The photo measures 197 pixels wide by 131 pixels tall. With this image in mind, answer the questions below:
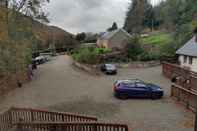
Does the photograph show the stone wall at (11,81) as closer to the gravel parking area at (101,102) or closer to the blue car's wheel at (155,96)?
the gravel parking area at (101,102)

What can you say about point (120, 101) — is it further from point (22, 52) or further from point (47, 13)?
point (47, 13)

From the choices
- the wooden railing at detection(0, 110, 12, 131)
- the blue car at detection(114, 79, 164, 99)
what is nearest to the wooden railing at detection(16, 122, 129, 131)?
the wooden railing at detection(0, 110, 12, 131)

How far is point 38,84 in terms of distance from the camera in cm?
2469

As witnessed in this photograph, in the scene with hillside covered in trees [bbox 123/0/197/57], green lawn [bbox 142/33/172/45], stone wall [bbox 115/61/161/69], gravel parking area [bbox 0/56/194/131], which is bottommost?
gravel parking area [bbox 0/56/194/131]

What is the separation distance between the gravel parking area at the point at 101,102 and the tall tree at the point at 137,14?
46461 millimetres

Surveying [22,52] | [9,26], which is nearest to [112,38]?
[22,52]

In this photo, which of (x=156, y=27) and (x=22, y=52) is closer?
(x=22, y=52)

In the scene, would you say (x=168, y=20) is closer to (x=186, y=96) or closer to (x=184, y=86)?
(x=184, y=86)

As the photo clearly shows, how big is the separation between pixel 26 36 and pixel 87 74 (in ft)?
31.0

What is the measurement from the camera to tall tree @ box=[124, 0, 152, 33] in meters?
70.9

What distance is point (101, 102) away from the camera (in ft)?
56.0

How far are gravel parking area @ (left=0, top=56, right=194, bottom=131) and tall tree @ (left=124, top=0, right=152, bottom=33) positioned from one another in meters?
46.5

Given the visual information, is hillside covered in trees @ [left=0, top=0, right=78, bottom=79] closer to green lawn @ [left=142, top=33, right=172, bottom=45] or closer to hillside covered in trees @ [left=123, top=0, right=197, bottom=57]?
hillside covered in trees @ [left=123, top=0, right=197, bottom=57]

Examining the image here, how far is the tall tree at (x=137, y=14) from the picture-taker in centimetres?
7088
